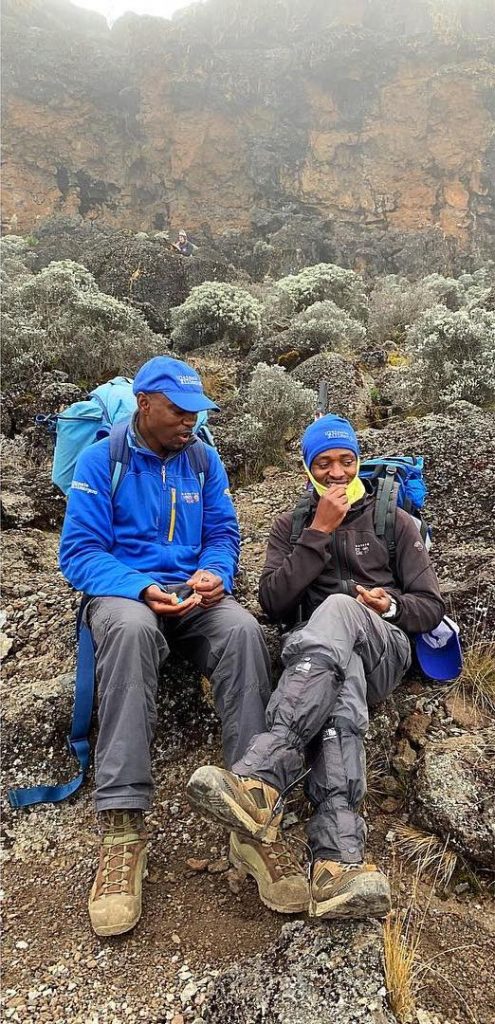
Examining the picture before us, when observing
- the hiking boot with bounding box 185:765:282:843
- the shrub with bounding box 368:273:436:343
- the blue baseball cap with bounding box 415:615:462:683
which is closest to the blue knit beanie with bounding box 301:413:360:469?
the blue baseball cap with bounding box 415:615:462:683

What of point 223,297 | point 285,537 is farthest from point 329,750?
point 223,297

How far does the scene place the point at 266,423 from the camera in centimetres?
707

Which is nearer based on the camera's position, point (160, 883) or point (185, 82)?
point (160, 883)

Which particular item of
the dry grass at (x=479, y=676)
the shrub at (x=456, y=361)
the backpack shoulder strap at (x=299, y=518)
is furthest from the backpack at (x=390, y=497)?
the shrub at (x=456, y=361)

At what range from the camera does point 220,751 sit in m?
3.11

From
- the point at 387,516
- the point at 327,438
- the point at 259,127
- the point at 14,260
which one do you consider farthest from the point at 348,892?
the point at 259,127

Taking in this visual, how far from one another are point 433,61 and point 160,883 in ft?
127

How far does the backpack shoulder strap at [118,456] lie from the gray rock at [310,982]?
1937 millimetres

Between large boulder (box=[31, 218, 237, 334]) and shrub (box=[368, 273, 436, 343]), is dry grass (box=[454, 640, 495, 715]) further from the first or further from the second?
large boulder (box=[31, 218, 237, 334])

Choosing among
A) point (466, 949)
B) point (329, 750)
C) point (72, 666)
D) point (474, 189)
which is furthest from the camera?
point (474, 189)

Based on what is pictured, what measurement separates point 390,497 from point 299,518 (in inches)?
Result: 18.1

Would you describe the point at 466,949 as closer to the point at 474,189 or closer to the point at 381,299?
the point at 381,299

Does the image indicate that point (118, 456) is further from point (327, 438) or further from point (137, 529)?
point (327, 438)

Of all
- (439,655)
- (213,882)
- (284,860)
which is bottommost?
(213,882)
